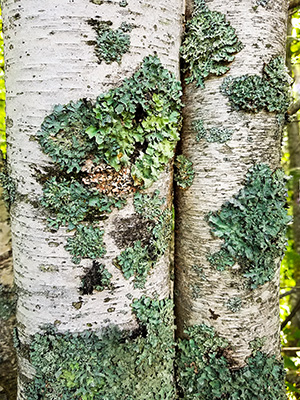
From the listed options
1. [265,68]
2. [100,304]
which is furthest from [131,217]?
[265,68]

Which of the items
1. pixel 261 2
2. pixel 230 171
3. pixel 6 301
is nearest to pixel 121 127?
pixel 230 171

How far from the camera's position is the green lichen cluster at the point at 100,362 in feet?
Result: 3.58

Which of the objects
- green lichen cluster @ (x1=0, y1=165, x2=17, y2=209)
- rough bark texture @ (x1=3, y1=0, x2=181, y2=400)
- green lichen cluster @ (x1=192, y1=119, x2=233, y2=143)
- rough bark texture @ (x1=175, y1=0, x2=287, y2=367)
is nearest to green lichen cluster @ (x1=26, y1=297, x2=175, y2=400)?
rough bark texture @ (x1=3, y1=0, x2=181, y2=400)

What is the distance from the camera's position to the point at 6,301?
1.68m

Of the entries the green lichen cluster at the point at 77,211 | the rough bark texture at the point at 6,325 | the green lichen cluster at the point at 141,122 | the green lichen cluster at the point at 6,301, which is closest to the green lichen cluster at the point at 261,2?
the green lichen cluster at the point at 141,122

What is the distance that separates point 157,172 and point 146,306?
540mm

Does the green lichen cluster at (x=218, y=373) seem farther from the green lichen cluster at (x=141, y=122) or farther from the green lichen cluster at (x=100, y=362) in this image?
the green lichen cluster at (x=141, y=122)

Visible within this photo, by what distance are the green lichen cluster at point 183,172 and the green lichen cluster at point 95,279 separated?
1.72ft

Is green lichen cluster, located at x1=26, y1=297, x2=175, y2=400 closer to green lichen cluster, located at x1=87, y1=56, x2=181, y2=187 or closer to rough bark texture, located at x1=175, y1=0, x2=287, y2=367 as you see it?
rough bark texture, located at x1=175, y1=0, x2=287, y2=367

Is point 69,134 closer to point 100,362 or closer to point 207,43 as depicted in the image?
point 207,43

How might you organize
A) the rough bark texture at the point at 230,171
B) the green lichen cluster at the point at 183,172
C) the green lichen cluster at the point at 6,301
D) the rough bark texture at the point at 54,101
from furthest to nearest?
1. the green lichen cluster at the point at 6,301
2. the green lichen cluster at the point at 183,172
3. the rough bark texture at the point at 230,171
4. the rough bark texture at the point at 54,101

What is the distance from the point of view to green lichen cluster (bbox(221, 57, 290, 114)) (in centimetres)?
123

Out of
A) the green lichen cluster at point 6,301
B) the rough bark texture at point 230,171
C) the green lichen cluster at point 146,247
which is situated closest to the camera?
the green lichen cluster at point 146,247

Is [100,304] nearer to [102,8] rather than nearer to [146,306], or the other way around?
[146,306]
